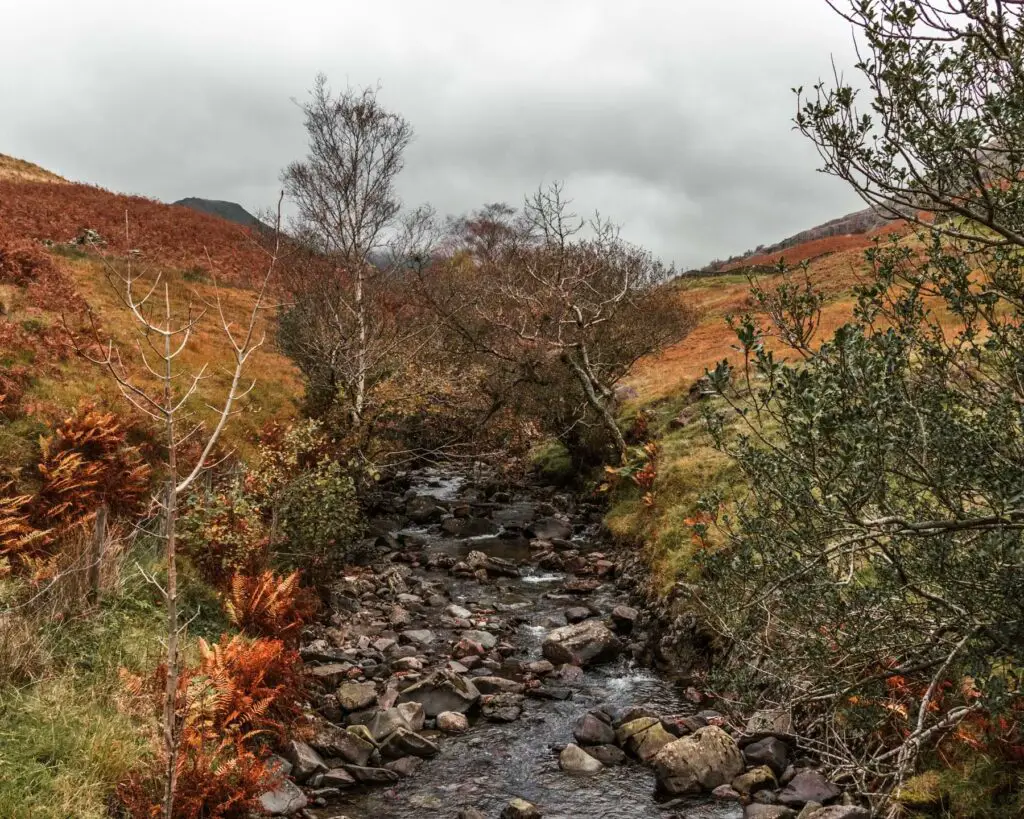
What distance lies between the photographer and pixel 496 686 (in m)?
9.37

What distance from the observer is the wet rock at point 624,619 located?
11.2m

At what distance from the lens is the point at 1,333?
1330 centimetres

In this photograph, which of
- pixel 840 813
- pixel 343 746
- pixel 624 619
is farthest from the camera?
pixel 624 619

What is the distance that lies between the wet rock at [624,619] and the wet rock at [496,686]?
246 cm

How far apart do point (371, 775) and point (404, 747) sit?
0.57 metres

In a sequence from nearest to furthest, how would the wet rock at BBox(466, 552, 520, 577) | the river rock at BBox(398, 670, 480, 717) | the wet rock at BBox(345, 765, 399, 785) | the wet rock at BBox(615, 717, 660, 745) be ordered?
the wet rock at BBox(345, 765, 399, 785), the wet rock at BBox(615, 717, 660, 745), the river rock at BBox(398, 670, 480, 717), the wet rock at BBox(466, 552, 520, 577)

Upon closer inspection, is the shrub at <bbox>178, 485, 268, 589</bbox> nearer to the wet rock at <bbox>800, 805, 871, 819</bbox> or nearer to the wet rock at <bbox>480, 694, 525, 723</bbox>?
the wet rock at <bbox>480, 694, 525, 723</bbox>

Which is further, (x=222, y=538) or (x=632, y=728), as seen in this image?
(x=222, y=538)

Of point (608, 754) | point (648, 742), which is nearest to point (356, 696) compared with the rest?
point (608, 754)

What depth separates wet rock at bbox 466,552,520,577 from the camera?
1452 cm

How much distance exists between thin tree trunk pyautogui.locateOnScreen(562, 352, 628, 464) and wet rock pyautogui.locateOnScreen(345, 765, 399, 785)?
37.7 ft

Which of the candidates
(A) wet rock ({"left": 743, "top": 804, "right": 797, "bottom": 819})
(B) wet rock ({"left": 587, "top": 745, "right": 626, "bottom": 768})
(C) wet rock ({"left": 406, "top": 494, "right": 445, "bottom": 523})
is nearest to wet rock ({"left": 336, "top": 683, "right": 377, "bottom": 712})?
(B) wet rock ({"left": 587, "top": 745, "right": 626, "bottom": 768})

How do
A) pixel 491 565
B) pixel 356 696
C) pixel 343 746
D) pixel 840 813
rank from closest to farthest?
1. pixel 840 813
2. pixel 343 746
3. pixel 356 696
4. pixel 491 565

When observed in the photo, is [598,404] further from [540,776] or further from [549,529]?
[540,776]
